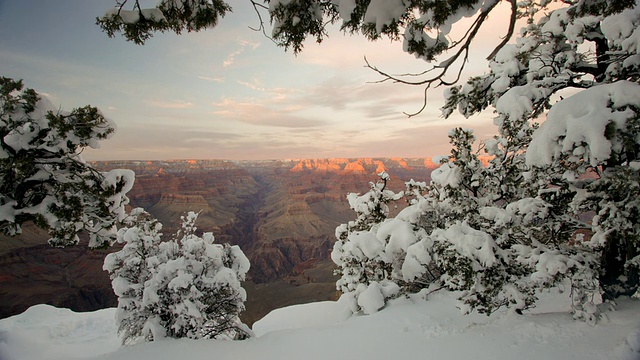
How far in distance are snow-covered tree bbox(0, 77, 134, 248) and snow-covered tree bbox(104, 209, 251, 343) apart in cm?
352

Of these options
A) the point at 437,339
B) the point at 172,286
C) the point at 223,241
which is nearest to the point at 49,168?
the point at 172,286

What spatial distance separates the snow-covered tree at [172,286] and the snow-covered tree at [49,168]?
3.52 metres

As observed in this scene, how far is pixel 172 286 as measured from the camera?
29.4 ft

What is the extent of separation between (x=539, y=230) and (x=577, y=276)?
0.87 meters

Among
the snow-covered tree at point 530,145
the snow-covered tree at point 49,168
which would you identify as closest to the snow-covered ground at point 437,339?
the snow-covered tree at point 530,145

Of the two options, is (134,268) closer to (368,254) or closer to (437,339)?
(368,254)

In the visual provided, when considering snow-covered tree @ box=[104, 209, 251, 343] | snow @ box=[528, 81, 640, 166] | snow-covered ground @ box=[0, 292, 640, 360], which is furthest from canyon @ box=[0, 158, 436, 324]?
snow @ box=[528, 81, 640, 166]

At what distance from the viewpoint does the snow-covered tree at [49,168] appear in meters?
4.93

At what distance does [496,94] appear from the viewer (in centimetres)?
514

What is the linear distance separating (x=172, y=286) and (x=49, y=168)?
516cm

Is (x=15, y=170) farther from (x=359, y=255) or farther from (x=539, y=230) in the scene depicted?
(x=539, y=230)

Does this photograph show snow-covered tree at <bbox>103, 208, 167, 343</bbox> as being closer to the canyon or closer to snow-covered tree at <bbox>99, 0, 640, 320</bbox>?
the canyon

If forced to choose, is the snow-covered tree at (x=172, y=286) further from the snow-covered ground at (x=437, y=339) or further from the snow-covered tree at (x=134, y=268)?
the snow-covered ground at (x=437, y=339)

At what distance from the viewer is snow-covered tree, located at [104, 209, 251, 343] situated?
910 cm
